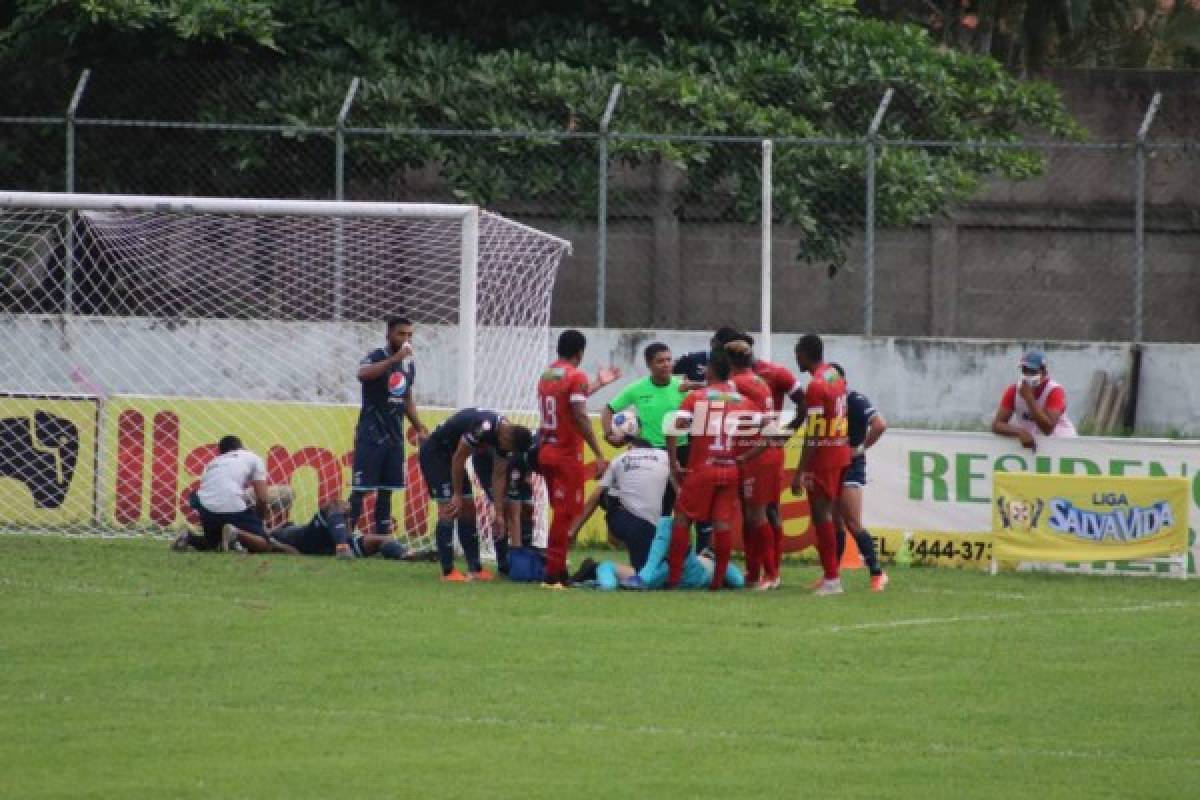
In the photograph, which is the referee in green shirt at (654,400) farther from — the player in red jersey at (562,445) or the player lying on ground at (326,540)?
the player lying on ground at (326,540)

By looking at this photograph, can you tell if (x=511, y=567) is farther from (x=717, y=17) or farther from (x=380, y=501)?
(x=717, y=17)

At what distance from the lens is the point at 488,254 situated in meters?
20.2

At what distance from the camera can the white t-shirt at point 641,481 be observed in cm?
1708

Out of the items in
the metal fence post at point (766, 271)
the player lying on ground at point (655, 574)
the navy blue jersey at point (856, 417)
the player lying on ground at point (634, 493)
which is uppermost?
the metal fence post at point (766, 271)

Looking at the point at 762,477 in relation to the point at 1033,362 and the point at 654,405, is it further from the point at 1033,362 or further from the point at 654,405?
the point at 1033,362

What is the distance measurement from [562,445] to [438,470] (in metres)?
1.09

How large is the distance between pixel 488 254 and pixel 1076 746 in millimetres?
10629

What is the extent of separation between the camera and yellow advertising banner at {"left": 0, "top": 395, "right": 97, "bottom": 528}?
66.6ft

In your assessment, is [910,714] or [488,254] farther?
[488,254]

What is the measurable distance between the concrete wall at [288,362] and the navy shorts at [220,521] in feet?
14.6

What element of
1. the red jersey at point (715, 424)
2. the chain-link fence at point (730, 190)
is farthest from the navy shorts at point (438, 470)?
the chain-link fence at point (730, 190)

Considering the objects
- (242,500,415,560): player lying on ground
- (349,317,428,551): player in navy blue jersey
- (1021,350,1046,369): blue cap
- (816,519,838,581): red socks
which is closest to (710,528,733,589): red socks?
(816,519,838,581): red socks

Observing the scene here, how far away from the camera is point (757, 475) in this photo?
16.7m

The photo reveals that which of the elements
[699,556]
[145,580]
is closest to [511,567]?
[699,556]
